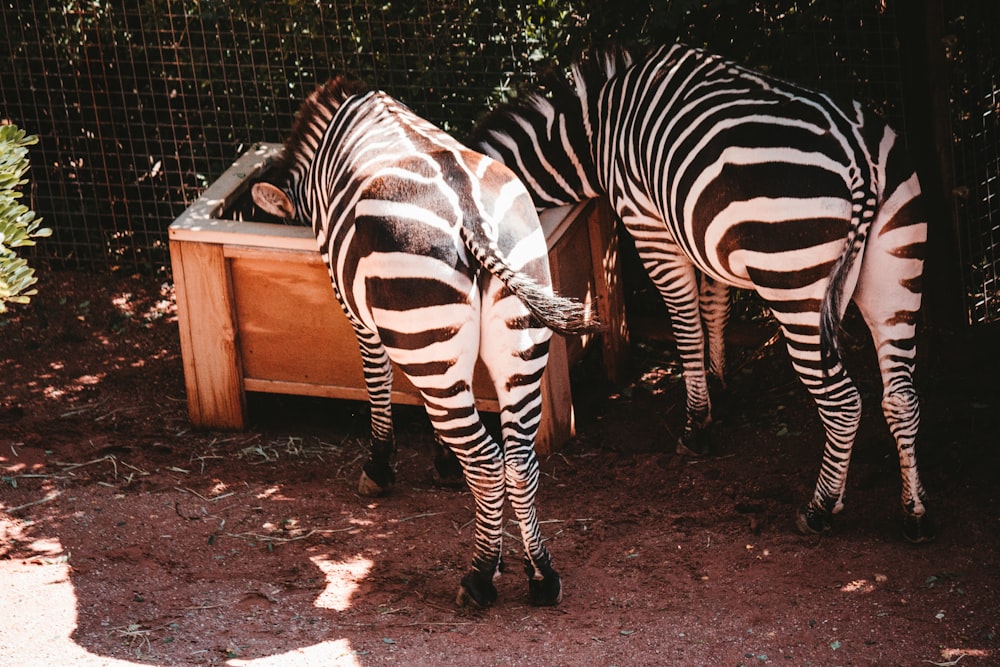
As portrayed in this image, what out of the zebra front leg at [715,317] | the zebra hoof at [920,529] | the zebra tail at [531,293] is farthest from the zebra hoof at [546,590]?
the zebra front leg at [715,317]

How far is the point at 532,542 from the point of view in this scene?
540 cm

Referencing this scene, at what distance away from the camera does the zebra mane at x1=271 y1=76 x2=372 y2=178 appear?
6.49 m

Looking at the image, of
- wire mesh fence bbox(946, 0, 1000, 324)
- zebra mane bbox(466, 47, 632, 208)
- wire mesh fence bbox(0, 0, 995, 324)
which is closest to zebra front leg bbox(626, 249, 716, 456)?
zebra mane bbox(466, 47, 632, 208)

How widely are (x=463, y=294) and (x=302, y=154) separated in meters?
2.23

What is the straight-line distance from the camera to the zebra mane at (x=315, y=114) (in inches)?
256

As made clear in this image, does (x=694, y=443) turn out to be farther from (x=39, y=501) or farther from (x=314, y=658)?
(x=39, y=501)

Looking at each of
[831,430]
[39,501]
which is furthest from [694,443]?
[39,501]

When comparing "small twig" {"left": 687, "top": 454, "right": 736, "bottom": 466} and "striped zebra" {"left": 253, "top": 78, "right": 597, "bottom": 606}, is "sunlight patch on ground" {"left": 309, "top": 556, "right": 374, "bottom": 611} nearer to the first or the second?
"striped zebra" {"left": 253, "top": 78, "right": 597, "bottom": 606}

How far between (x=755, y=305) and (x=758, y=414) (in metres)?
1.13

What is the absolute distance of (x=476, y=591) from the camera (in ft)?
17.8

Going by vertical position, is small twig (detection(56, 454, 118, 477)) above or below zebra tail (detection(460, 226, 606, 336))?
below

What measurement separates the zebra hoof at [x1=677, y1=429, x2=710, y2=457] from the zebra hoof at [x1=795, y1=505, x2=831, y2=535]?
989 mm

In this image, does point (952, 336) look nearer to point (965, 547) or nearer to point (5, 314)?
point (965, 547)

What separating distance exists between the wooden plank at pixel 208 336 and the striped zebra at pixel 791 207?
2.43 m
